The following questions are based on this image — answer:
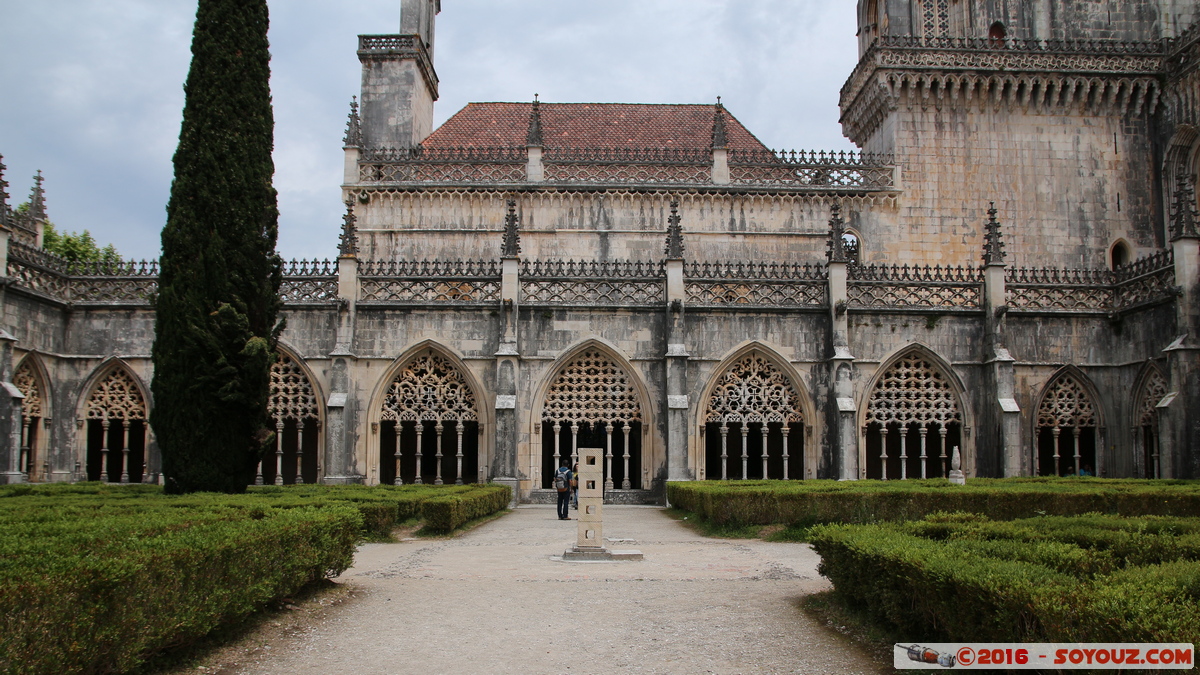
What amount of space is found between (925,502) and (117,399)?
61.9ft

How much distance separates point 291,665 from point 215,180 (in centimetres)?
1105

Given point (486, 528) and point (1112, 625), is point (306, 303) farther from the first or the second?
point (1112, 625)

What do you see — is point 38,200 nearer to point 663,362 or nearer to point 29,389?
point 29,389

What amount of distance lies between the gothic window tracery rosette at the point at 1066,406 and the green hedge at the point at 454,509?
1436 centimetres

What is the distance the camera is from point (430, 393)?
22.6 meters

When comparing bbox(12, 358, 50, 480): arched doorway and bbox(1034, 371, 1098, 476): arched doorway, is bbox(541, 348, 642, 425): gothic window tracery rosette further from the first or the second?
bbox(12, 358, 50, 480): arched doorway

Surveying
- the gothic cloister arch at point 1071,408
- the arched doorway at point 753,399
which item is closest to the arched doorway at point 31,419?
the arched doorway at point 753,399

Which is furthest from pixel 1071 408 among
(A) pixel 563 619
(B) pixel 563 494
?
(A) pixel 563 619

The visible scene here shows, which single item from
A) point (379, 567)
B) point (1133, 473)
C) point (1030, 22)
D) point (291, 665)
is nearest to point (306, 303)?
point (379, 567)

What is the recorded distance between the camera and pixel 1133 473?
883 inches

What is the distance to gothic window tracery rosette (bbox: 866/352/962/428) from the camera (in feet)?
74.4

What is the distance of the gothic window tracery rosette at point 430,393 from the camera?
22484 mm

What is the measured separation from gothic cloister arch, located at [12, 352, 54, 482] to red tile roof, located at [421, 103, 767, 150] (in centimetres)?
1499

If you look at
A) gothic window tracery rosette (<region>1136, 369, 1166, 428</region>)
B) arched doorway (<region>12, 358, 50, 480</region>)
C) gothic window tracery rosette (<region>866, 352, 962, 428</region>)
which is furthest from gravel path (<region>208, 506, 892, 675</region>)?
gothic window tracery rosette (<region>1136, 369, 1166, 428</region>)
